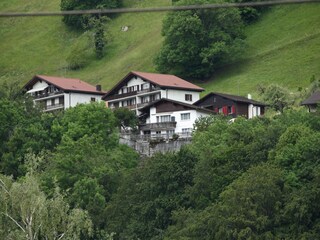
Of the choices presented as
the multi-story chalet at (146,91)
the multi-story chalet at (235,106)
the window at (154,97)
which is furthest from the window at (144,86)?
the multi-story chalet at (235,106)

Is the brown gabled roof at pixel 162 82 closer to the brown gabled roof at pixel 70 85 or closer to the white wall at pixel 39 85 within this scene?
the brown gabled roof at pixel 70 85

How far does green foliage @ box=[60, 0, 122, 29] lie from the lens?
Answer: 160125mm

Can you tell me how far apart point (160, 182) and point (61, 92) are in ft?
188

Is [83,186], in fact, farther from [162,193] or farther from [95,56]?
[95,56]

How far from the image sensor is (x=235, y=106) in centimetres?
10425

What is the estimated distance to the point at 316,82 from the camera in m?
109

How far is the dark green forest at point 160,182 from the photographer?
5669 centimetres

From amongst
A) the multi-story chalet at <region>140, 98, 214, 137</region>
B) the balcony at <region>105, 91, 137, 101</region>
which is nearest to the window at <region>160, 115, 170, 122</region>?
the multi-story chalet at <region>140, 98, 214, 137</region>

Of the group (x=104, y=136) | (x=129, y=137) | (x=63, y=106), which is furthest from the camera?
(x=63, y=106)

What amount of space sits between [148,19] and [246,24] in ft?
68.6

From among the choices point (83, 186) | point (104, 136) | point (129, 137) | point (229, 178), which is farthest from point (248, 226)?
point (129, 137)

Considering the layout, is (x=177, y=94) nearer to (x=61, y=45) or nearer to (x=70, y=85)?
(x=70, y=85)

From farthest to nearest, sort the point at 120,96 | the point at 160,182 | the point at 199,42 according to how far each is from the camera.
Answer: the point at 199,42 → the point at 120,96 → the point at 160,182

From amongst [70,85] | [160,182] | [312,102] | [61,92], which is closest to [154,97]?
[61,92]
